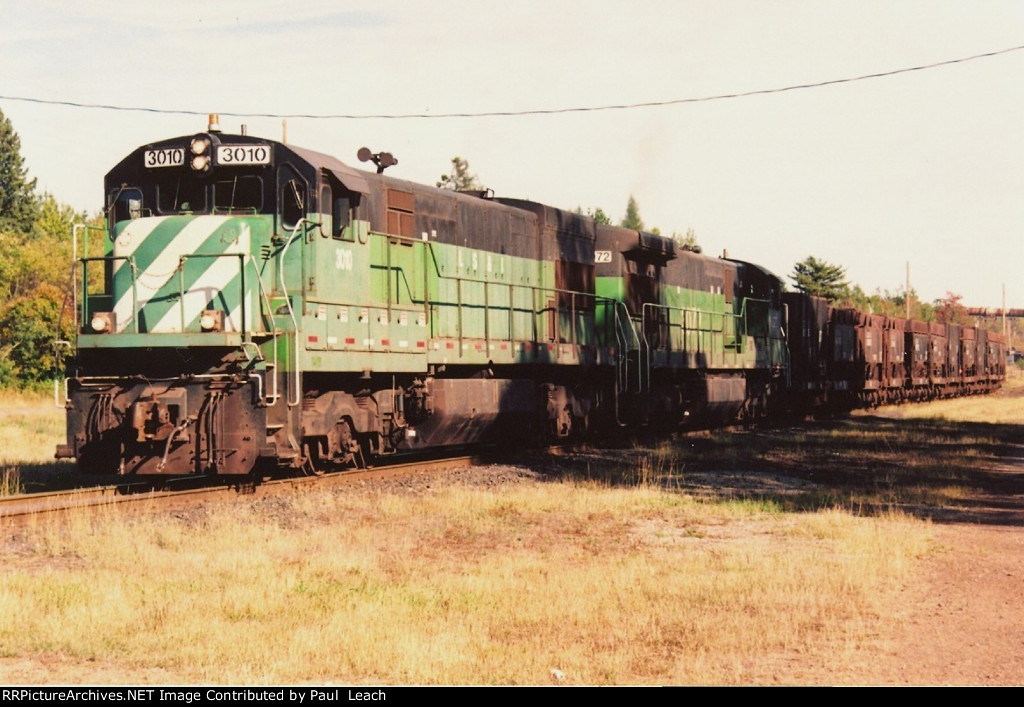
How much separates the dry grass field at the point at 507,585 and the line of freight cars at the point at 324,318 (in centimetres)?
105

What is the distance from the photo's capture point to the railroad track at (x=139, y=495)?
11.7m

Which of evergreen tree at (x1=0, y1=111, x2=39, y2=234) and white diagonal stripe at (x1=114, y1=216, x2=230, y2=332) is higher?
evergreen tree at (x1=0, y1=111, x2=39, y2=234)

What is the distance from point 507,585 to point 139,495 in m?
5.76

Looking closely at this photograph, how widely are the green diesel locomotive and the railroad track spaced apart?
30cm

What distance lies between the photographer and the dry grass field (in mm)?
6543

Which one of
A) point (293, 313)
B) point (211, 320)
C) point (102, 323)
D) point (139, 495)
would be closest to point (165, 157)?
point (102, 323)

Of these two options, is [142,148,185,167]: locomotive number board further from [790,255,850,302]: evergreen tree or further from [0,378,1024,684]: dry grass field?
[790,255,850,302]: evergreen tree

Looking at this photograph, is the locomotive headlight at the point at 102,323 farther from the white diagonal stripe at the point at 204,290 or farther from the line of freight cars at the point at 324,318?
the white diagonal stripe at the point at 204,290

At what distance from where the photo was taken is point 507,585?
868cm

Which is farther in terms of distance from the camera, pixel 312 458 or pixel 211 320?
pixel 312 458

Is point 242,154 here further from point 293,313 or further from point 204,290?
point 293,313

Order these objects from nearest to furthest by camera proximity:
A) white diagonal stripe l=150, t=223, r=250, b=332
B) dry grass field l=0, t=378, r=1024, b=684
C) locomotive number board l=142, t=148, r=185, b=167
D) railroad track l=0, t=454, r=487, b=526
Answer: dry grass field l=0, t=378, r=1024, b=684
railroad track l=0, t=454, r=487, b=526
white diagonal stripe l=150, t=223, r=250, b=332
locomotive number board l=142, t=148, r=185, b=167

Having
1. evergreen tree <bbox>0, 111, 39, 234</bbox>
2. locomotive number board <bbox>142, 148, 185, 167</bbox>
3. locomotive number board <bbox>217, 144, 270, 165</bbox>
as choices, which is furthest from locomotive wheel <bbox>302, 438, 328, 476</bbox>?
evergreen tree <bbox>0, 111, 39, 234</bbox>

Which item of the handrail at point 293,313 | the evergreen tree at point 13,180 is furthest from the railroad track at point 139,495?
the evergreen tree at point 13,180
